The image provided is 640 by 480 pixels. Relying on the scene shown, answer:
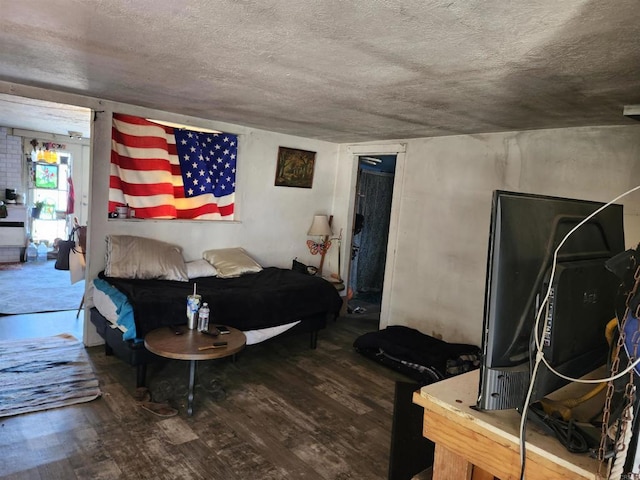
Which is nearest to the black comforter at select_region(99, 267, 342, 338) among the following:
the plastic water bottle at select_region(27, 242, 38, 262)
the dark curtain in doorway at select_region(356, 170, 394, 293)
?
the dark curtain in doorway at select_region(356, 170, 394, 293)

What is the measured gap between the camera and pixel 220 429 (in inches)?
108

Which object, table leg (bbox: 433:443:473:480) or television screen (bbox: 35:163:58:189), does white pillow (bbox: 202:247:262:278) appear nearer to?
table leg (bbox: 433:443:473:480)

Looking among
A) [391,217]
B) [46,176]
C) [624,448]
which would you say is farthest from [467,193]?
[46,176]

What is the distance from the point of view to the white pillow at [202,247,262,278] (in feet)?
14.4

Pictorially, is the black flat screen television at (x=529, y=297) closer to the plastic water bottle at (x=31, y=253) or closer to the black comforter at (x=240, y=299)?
the black comforter at (x=240, y=299)

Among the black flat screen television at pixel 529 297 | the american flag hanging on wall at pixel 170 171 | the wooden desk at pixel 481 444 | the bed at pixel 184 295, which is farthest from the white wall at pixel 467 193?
the wooden desk at pixel 481 444

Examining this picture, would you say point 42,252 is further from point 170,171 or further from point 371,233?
point 371,233

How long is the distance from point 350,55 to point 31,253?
24.9ft

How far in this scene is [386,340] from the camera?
13.6ft

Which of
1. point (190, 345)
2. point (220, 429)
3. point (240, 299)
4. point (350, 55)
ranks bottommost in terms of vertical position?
point (220, 429)

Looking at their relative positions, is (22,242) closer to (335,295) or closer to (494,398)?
(335,295)

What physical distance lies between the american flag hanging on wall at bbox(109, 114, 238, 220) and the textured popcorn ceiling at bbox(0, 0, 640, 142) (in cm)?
65

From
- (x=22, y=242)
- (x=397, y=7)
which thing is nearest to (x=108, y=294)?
(x=397, y=7)

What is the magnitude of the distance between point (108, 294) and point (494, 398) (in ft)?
10.6
